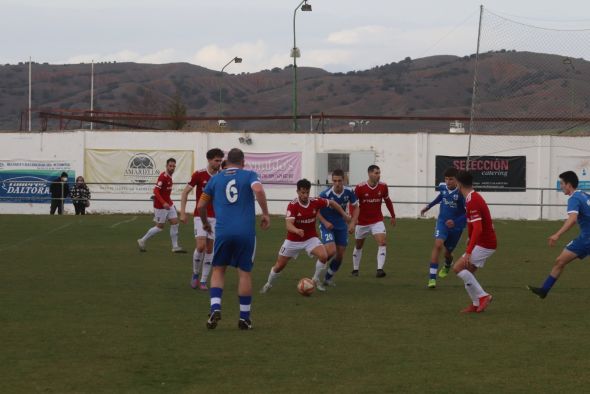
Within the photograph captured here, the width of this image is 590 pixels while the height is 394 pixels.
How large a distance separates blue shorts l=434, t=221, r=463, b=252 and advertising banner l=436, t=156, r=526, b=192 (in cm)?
2412

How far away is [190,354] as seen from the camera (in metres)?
9.84

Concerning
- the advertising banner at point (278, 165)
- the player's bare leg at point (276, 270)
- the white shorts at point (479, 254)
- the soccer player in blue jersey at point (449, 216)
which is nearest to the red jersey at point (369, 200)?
the soccer player in blue jersey at point (449, 216)

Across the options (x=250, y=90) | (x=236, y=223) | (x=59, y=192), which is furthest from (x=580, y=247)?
(x=250, y=90)

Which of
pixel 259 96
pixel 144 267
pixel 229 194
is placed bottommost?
pixel 144 267

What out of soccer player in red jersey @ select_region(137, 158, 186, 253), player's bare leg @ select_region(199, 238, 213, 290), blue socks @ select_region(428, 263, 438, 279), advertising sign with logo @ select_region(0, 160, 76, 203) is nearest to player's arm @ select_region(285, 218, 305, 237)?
player's bare leg @ select_region(199, 238, 213, 290)

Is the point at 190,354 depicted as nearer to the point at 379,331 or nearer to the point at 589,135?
the point at 379,331

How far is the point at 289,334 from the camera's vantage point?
11.2 metres

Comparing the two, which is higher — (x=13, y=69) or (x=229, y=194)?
(x=13, y=69)

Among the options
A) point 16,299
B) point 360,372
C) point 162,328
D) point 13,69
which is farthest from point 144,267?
point 13,69

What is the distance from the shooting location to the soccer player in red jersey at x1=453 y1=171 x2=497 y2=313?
13.1 m

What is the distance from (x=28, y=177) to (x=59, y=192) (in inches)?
135

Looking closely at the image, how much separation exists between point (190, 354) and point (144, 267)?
10.2 metres

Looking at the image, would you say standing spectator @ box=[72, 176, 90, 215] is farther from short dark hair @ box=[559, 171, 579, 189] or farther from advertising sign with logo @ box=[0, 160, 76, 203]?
short dark hair @ box=[559, 171, 579, 189]

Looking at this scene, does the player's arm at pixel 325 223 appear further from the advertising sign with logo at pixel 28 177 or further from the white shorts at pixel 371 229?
the advertising sign with logo at pixel 28 177
